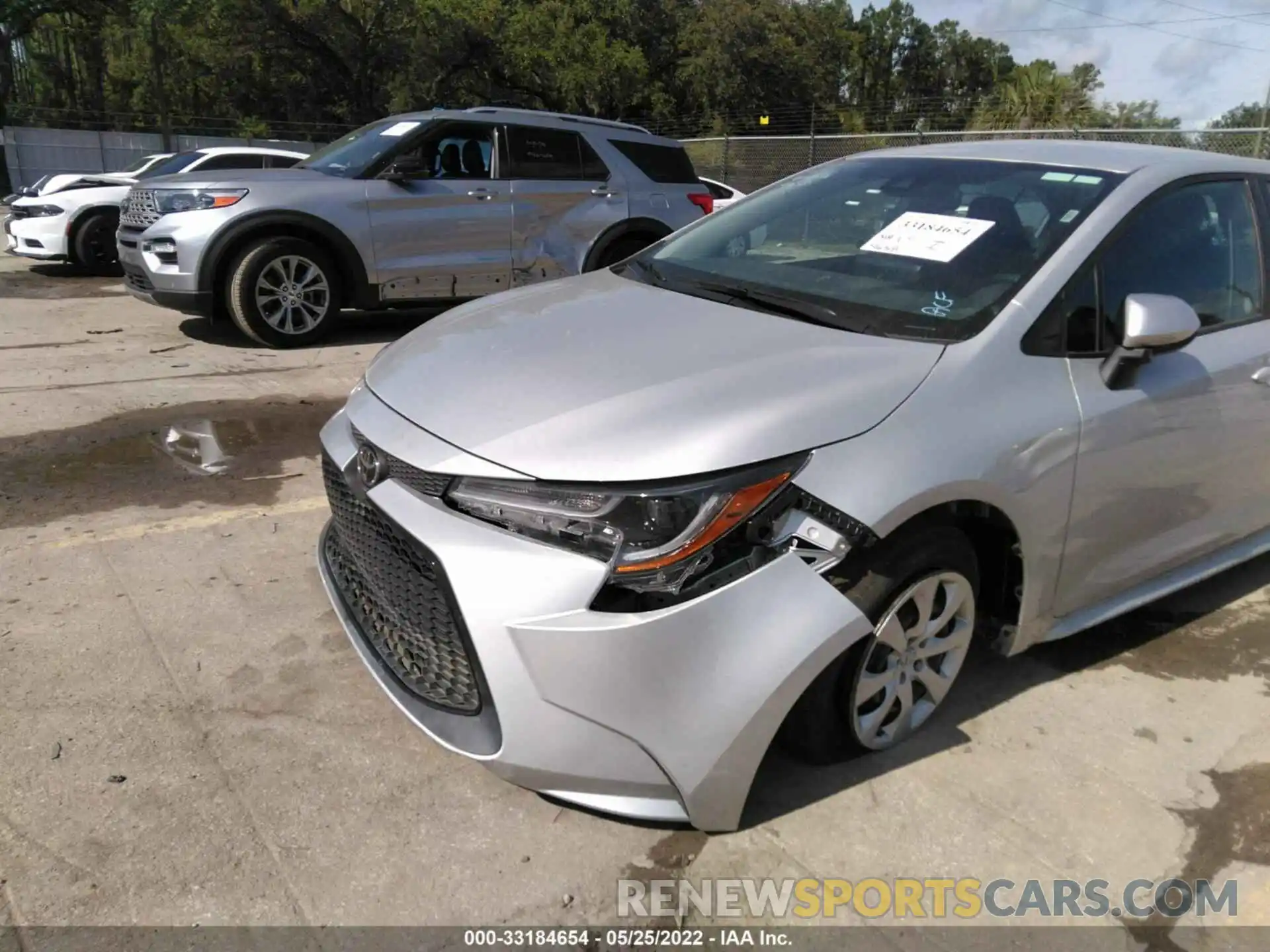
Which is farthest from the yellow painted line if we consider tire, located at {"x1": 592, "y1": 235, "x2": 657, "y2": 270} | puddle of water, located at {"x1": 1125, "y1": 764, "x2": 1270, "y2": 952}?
tire, located at {"x1": 592, "y1": 235, "x2": 657, "y2": 270}

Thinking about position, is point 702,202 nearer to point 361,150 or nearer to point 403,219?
Answer: point 403,219

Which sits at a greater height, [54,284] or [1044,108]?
[1044,108]

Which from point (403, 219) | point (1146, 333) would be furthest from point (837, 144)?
point (1146, 333)

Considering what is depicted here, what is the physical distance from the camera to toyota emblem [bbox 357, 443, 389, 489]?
8.27 feet

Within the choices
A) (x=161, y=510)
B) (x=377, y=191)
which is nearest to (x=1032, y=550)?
(x=161, y=510)

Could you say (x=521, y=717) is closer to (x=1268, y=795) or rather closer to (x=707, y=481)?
(x=707, y=481)

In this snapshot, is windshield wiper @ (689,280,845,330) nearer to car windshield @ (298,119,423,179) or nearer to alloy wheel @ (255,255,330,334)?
alloy wheel @ (255,255,330,334)

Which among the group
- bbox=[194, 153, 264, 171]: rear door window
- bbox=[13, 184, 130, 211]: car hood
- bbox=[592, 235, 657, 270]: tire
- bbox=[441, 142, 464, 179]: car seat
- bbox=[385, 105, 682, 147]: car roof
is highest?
bbox=[385, 105, 682, 147]: car roof

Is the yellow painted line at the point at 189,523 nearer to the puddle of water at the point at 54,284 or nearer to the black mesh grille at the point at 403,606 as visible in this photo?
the black mesh grille at the point at 403,606

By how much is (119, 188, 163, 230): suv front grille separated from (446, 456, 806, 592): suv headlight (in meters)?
6.27

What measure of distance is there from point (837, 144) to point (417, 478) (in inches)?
697

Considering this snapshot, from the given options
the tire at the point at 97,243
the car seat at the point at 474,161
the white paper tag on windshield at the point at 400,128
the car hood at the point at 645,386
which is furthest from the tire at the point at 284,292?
the tire at the point at 97,243

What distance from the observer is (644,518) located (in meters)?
Answer: 2.19

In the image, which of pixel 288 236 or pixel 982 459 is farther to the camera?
pixel 288 236
